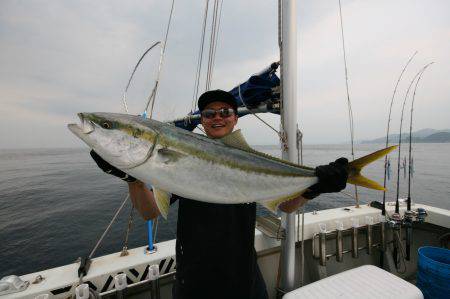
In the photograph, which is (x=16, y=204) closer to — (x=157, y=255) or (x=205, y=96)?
(x=157, y=255)

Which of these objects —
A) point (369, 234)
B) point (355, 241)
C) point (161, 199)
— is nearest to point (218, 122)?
point (161, 199)

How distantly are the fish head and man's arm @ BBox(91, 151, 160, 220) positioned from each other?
0.34 meters

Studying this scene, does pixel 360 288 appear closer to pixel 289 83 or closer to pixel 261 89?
pixel 289 83

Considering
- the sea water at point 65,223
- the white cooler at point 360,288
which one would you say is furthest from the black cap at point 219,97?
the sea water at point 65,223

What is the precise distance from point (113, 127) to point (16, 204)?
25.3 m

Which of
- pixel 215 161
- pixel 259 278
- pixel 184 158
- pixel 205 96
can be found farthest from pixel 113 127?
pixel 259 278

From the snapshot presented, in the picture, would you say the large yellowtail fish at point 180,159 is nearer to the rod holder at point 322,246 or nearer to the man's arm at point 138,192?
the man's arm at point 138,192

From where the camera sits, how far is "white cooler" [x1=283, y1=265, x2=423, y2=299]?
268 cm

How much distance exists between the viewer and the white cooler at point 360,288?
2.68m

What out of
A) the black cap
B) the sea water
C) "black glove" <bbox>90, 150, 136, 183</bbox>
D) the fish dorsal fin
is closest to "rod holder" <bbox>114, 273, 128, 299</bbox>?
"black glove" <bbox>90, 150, 136, 183</bbox>

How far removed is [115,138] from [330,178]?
2373mm

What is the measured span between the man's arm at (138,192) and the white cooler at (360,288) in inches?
79.1

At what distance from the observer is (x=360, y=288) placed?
9.20 feet

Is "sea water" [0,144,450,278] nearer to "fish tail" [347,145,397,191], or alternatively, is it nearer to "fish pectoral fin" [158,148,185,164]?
"fish pectoral fin" [158,148,185,164]
